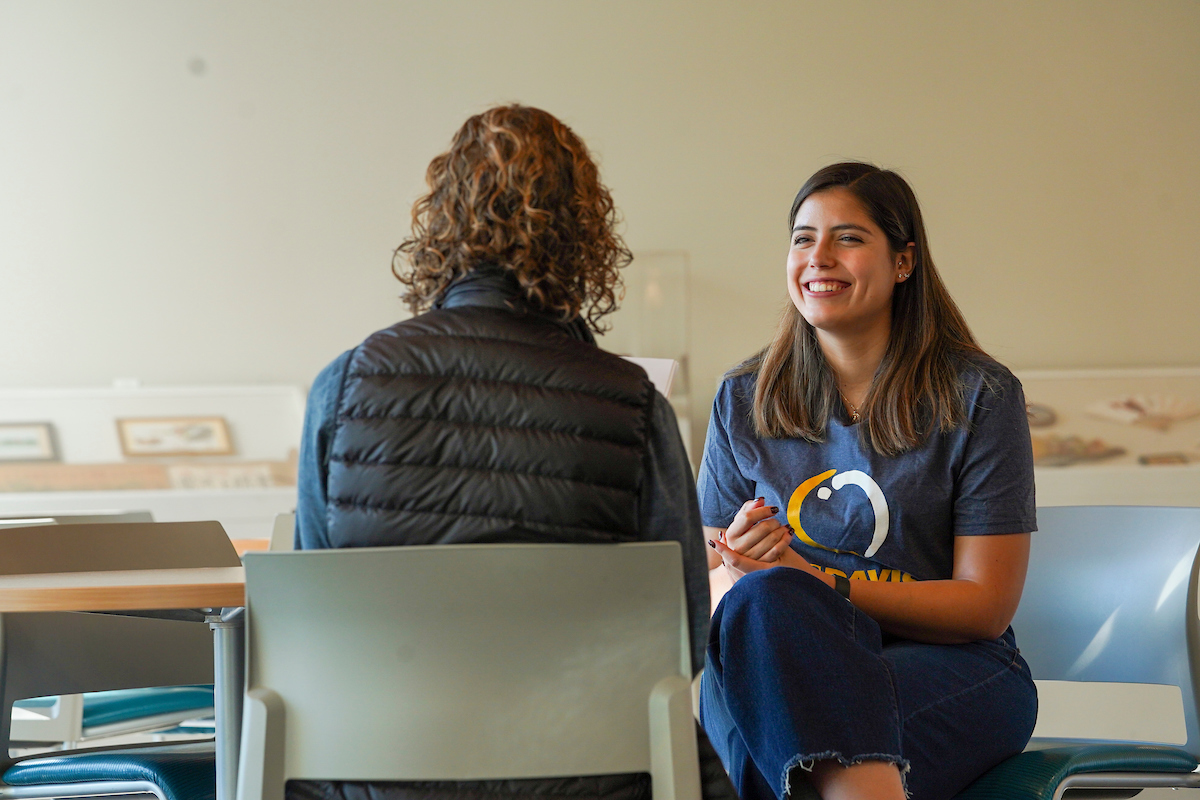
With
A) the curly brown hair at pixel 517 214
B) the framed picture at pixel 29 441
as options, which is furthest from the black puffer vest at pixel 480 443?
the framed picture at pixel 29 441

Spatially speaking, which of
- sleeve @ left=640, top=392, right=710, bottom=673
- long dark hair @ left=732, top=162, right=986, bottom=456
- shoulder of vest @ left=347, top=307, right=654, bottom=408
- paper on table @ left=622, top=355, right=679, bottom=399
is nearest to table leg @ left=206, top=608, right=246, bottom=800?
shoulder of vest @ left=347, top=307, right=654, bottom=408

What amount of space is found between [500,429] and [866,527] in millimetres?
774

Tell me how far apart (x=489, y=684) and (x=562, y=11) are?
4.20 metres

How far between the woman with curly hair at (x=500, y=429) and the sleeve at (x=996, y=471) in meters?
0.61

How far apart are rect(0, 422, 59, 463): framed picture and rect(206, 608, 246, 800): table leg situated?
3784 millimetres

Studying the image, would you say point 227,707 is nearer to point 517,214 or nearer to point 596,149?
point 517,214

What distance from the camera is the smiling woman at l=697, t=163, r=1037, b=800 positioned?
3.76ft

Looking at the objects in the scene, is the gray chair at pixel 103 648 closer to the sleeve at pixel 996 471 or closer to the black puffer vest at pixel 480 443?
the black puffer vest at pixel 480 443

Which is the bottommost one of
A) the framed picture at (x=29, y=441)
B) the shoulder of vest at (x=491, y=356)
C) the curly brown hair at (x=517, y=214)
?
the framed picture at (x=29, y=441)

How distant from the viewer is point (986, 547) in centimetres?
145

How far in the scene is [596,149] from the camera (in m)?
4.56

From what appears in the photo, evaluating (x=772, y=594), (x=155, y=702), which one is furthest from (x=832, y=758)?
(x=155, y=702)

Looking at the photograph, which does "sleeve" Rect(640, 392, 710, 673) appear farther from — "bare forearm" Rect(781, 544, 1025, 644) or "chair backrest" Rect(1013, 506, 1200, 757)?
"chair backrest" Rect(1013, 506, 1200, 757)

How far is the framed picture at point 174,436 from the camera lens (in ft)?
14.5
